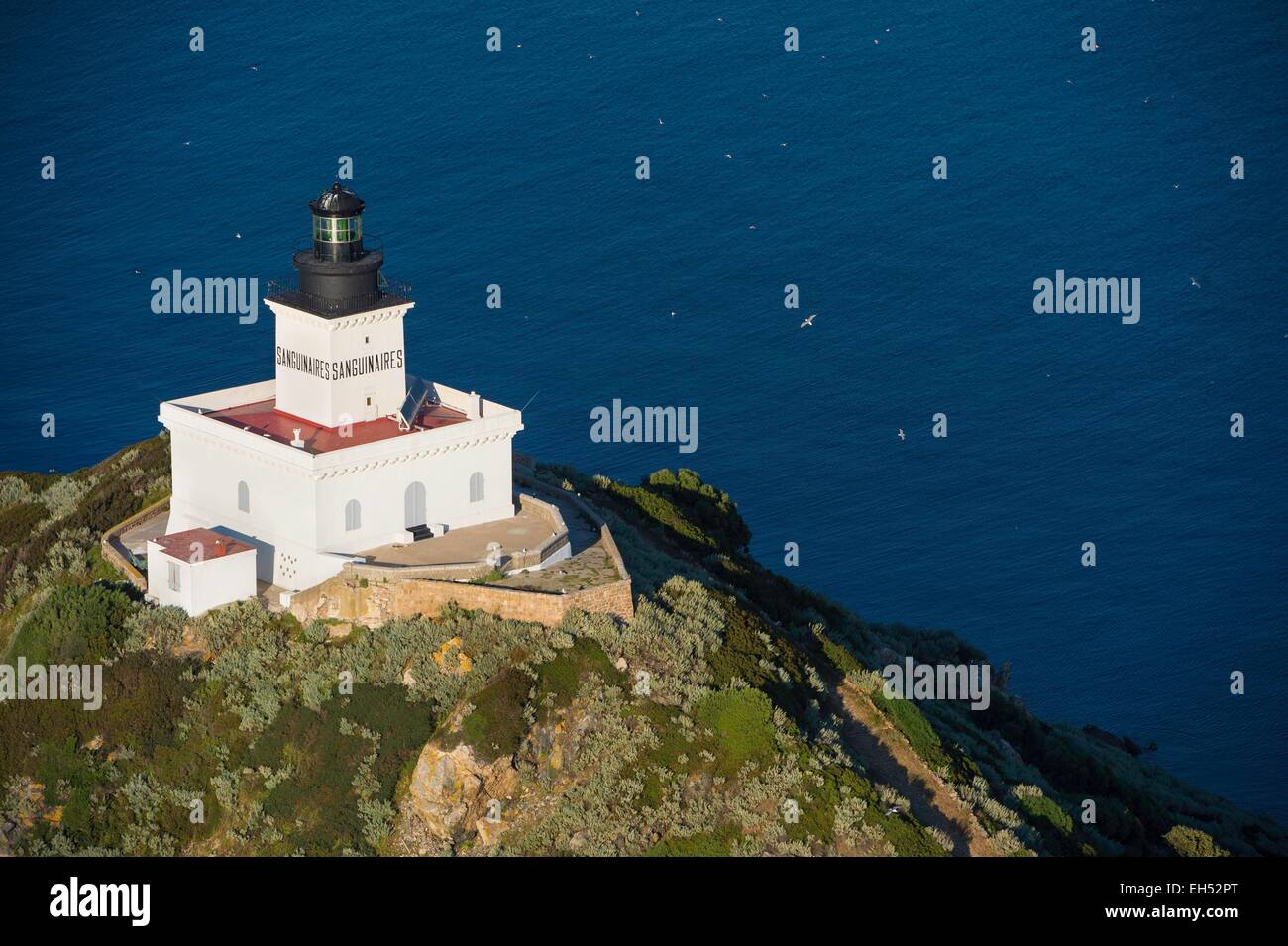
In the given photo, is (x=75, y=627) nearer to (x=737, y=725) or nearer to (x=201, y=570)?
(x=201, y=570)

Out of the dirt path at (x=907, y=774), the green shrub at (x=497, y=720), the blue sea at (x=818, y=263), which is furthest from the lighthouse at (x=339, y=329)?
the blue sea at (x=818, y=263)

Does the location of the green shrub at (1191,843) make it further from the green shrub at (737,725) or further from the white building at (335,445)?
the white building at (335,445)

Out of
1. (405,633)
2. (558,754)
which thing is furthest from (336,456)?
(558,754)

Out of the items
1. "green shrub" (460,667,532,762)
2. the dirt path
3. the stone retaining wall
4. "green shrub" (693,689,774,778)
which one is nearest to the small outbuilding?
the stone retaining wall

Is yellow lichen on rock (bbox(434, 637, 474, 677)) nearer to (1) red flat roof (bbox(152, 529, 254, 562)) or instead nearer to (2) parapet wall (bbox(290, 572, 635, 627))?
(2) parapet wall (bbox(290, 572, 635, 627))

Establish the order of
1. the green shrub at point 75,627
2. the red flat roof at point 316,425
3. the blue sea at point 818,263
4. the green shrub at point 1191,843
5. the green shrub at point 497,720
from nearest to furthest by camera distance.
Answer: the green shrub at point 497,720 → the green shrub at point 75,627 → the red flat roof at point 316,425 → the green shrub at point 1191,843 → the blue sea at point 818,263
